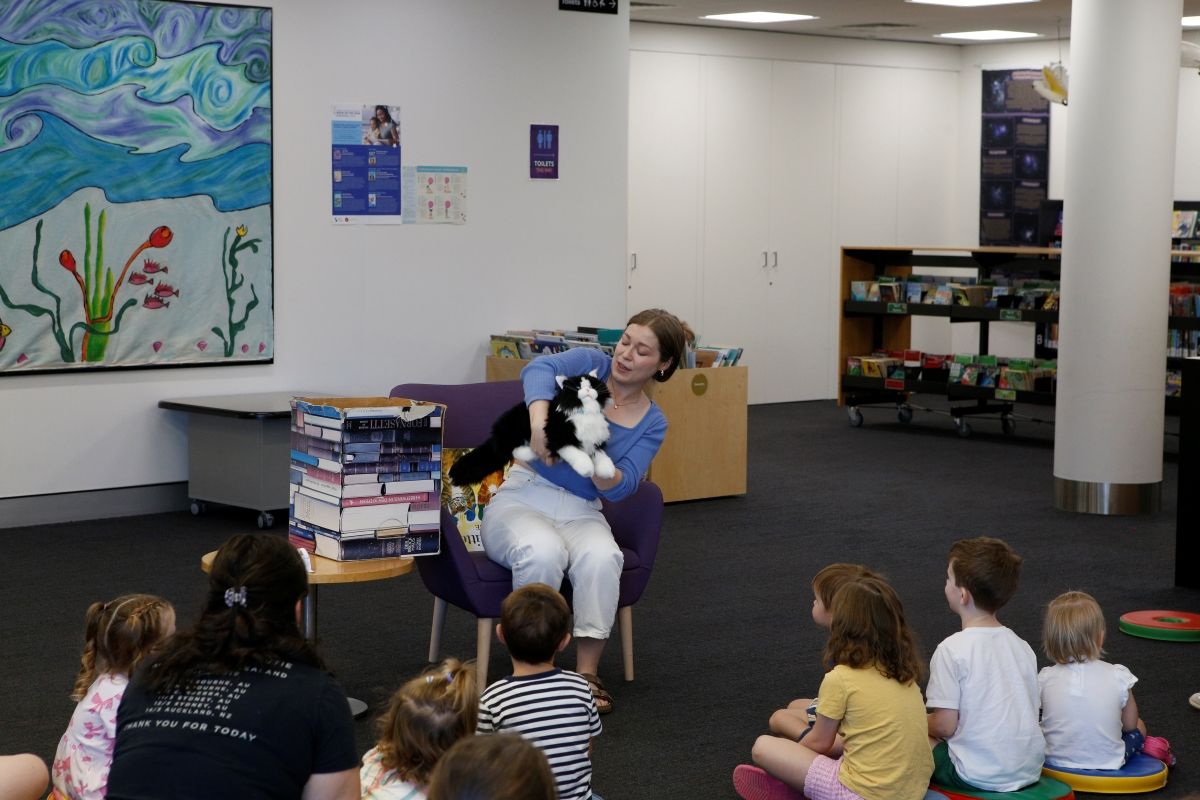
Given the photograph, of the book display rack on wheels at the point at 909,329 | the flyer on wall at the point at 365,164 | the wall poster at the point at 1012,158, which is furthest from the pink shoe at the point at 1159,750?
the wall poster at the point at 1012,158

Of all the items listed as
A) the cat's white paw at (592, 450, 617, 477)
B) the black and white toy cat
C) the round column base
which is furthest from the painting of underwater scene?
the round column base

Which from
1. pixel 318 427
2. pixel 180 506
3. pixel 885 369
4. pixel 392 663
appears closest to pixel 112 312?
pixel 180 506

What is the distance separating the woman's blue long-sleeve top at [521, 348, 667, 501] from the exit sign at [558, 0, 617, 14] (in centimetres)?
417

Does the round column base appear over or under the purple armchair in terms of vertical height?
under

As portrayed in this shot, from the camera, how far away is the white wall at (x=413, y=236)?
6.96 meters

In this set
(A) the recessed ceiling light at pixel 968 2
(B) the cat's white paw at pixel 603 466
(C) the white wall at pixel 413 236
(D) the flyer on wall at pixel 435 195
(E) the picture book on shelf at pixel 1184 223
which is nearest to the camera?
(B) the cat's white paw at pixel 603 466

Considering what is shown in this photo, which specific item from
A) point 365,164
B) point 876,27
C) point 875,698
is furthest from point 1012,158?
point 875,698

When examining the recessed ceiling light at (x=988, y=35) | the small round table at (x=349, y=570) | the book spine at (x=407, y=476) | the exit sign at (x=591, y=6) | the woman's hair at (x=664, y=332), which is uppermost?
the recessed ceiling light at (x=988, y=35)

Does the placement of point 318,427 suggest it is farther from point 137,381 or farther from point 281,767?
point 137,381

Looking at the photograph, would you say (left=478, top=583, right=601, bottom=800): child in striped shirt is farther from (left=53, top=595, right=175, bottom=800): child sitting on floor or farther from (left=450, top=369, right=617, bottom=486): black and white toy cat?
(left=450, top=369, right=617, bottom=486): black and white toy cat

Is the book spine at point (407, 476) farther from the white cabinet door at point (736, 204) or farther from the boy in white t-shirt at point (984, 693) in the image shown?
Answer: the white cabinet door at point (736, 204)

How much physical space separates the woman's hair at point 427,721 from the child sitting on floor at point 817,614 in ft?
3.69

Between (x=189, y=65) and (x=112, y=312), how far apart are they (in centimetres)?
124

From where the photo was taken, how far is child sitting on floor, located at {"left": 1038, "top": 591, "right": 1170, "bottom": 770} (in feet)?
11.8
